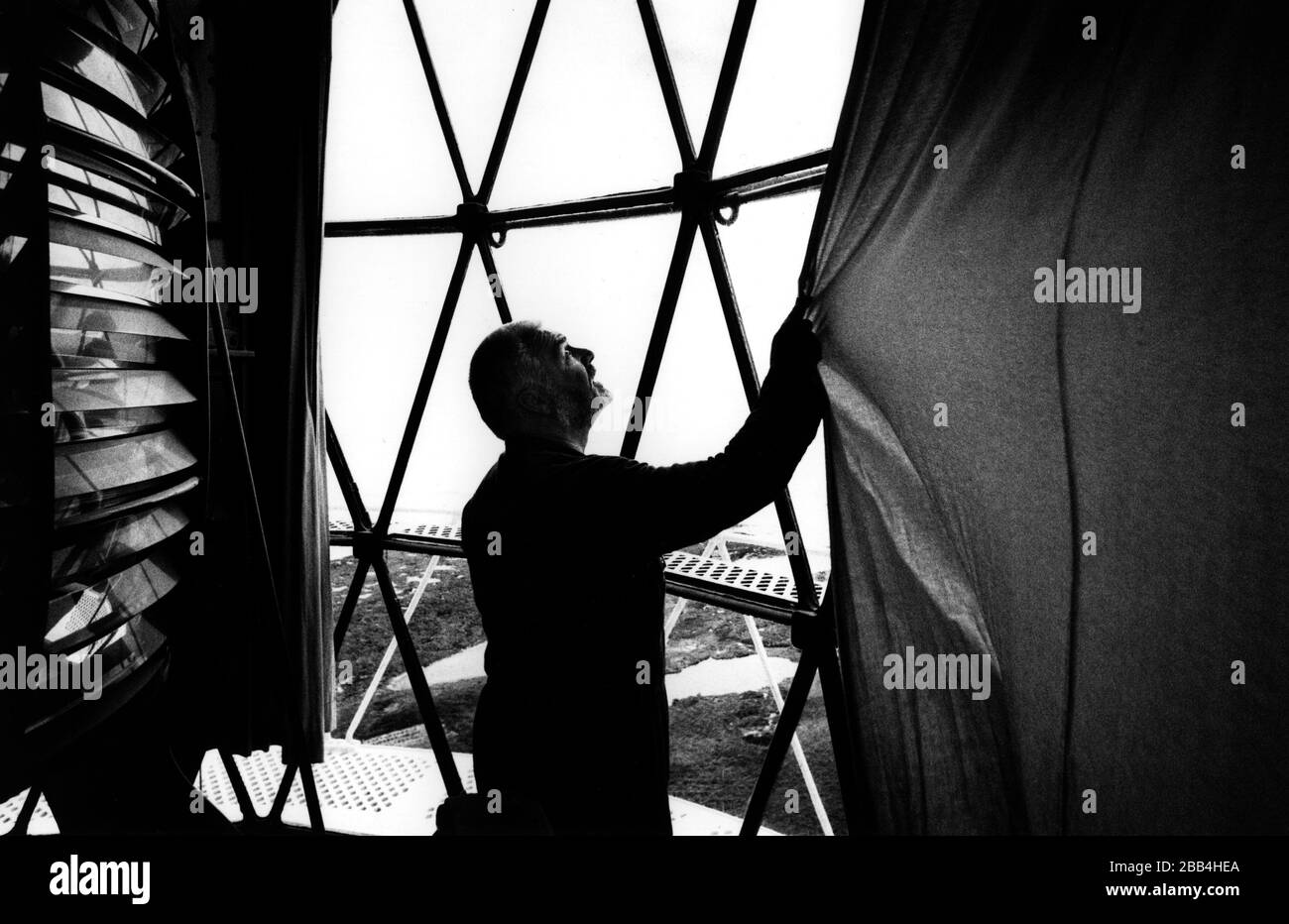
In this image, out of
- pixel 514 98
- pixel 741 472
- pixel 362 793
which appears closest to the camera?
pixel 741 472

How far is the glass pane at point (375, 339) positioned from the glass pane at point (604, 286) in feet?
2.45

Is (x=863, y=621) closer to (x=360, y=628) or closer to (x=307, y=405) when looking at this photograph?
(x=307, y=405)

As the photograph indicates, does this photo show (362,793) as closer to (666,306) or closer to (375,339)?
(375,339)

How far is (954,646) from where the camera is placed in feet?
5.88

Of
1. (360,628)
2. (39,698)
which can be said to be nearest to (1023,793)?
(39,698)

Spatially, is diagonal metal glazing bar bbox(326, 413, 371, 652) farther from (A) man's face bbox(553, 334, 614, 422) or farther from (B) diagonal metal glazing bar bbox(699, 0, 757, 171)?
(B) diagonal metal glazing bar bbox(699, 0, 757, 171)

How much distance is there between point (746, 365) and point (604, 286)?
113 cm

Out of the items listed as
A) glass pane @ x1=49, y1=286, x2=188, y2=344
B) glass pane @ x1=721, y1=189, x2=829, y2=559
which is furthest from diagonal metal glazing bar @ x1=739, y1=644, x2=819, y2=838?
glass pane @ x1=49, y1=286, x2=188, y2=344

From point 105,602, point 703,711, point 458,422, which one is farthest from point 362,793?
point 105,602

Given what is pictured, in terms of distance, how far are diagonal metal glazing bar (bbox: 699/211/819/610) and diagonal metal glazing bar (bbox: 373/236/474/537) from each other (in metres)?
1.58

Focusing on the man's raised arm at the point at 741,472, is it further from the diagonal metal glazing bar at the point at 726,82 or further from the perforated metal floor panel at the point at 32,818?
the perforated metal floor panel at the point at 32,818

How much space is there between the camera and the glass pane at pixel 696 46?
10.2ft

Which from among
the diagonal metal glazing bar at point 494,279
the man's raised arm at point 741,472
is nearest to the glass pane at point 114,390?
the man's raised arm at point 741,472

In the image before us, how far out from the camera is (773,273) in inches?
119
